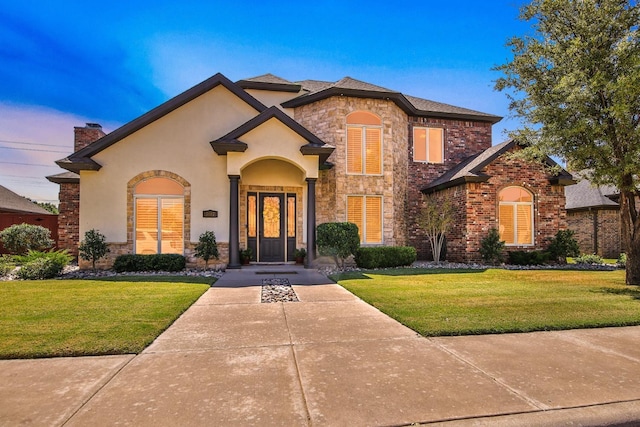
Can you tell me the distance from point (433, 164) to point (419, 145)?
106 centimetres

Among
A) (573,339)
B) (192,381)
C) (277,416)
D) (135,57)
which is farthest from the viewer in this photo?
(135,57)

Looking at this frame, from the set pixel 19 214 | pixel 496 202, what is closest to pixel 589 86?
pixel 496 202

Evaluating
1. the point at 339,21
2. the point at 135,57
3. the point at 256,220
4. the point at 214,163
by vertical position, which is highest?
the point at 135,57

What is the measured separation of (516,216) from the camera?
13680 mm

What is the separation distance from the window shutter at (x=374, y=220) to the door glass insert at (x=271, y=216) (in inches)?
139

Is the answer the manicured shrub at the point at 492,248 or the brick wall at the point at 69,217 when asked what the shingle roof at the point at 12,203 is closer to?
the brick wall at the point at 69,217

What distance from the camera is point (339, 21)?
450 inches

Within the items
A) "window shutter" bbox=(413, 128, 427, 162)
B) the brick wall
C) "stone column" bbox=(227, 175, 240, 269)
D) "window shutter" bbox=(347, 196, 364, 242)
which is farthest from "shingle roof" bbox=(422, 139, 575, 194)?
the brick wall

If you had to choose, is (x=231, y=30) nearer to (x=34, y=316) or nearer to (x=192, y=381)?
(x=34, y=316)

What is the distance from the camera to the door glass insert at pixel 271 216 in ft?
43.3

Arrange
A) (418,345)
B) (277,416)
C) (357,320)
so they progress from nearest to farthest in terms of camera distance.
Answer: (277,416) < (418,345) < (357,320)

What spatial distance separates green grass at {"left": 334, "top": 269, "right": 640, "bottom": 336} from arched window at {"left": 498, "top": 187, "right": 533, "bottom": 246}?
3278mm

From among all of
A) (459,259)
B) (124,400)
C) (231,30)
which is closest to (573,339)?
(124,400)

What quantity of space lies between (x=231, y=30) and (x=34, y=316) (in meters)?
10.7
